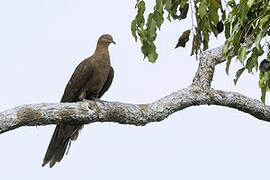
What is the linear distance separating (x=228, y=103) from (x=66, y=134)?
1.50 meters

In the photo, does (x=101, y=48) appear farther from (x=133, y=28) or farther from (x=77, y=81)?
(x=133, y=28)

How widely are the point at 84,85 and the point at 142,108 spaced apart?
1.62 metres

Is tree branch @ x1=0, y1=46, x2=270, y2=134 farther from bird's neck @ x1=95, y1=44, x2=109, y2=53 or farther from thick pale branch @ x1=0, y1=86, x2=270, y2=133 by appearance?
bird's neck @ x1=95, y1=44, x2=109, y2=53

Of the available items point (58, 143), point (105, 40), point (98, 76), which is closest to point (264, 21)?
point (58, 143)

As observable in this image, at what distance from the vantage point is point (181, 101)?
12.9 ft

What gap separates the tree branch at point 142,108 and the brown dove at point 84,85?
1151mm

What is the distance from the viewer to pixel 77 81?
533cm

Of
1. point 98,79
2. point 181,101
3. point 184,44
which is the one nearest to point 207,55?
point 184,44

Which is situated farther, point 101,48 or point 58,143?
→ point 101,48

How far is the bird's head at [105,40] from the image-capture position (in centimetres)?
600

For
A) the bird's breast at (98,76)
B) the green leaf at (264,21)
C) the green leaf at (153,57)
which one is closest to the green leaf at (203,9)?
the green leaf at (153,57)

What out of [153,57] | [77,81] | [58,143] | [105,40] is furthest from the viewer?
[105,40]

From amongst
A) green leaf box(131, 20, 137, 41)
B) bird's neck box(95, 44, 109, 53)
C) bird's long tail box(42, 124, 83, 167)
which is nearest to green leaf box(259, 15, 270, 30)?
green leaf box(131, 20, 137, 41)

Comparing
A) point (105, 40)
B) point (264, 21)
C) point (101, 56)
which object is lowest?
point (264, 21)
